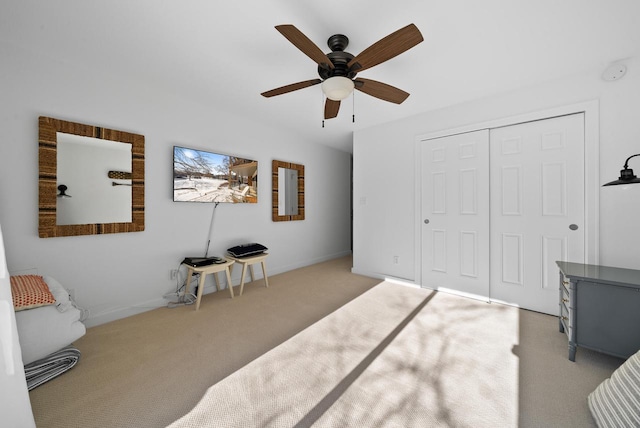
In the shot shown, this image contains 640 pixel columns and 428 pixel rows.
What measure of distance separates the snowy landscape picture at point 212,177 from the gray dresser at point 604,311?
3.52 m

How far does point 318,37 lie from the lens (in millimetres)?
1866

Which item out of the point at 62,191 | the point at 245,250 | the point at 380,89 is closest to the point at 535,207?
the point at 380,89

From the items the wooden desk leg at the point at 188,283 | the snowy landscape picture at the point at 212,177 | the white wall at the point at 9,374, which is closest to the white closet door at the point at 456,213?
the snowy landscape picture at the point at 212,177

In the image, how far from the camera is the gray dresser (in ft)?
5.11

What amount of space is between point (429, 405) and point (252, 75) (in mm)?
2993

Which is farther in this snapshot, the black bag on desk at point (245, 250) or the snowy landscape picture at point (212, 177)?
the black bag on desk at point (245, 250)

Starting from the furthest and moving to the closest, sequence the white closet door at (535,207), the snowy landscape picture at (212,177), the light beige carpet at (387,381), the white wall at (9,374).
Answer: the snowy landscape picture at (212,177)
the white closet door at (535,207)
the light beige carpet at (387,381)
the white wall at (9,374)

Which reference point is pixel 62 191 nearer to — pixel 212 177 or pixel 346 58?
pixel 212 177

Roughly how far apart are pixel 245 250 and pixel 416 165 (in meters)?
2.66

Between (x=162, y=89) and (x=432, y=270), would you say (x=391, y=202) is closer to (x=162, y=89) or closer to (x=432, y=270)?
(x=432, y=270)

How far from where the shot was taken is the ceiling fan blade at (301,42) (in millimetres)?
1384

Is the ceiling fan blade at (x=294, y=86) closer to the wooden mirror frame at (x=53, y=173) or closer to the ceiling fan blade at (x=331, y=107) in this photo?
the ceiling fan blade at (x=331, y=107)

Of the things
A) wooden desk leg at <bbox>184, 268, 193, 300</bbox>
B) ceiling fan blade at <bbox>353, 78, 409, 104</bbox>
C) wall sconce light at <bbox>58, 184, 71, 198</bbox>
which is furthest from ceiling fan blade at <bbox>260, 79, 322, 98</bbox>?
wooden desk leg at <bbox>184, 268, 193, 300</bbox>

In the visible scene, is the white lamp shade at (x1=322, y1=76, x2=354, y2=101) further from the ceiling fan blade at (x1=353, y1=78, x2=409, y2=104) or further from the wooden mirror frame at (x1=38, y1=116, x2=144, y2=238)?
the wooden mirror frame at (x1=38, y1=116, x2=144, y2=238)
